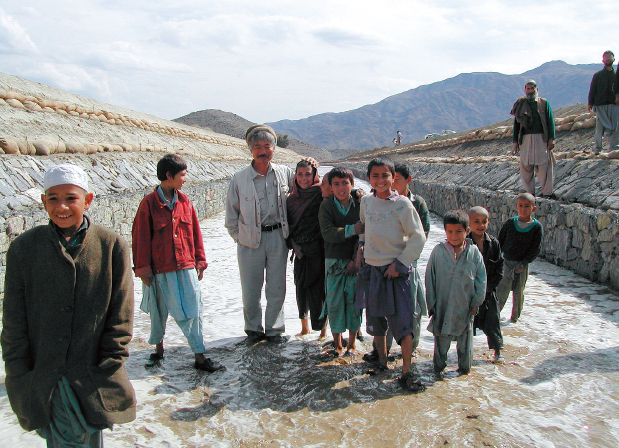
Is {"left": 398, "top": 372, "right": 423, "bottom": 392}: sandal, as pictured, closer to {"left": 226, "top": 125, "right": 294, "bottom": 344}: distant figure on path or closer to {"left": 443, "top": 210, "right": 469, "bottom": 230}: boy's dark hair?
{"left": 443, "top": 210, "right": 469, "bottom": 230}: boy's dark hair

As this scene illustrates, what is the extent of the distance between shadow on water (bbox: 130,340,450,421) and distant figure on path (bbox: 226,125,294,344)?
0.30 meters

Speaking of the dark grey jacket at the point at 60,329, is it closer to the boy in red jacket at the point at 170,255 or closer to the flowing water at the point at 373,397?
the flowing water at the point at 373,397

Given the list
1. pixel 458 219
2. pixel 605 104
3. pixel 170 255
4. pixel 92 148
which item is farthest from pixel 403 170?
pixel 92 148

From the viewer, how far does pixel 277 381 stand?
334 centimetres

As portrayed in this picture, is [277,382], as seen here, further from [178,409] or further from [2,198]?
[2,198]

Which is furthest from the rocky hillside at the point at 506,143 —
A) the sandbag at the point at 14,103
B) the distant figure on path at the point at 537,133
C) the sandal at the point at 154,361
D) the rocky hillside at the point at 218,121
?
the rocky hillside at the point at 218,121

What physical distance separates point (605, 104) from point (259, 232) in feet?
25.0

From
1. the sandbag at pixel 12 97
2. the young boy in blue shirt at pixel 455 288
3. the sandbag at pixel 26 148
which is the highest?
the sandbag at pixel 12 97

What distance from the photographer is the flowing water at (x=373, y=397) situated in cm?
261

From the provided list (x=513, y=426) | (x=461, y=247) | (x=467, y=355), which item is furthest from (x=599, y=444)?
(x=461, y=247)

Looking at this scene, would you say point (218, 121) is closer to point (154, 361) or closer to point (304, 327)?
point (304, 327)

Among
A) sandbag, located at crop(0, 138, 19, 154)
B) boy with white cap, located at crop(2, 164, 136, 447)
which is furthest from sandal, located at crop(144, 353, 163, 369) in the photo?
sandbag, located at crop(0, 138, 19, 154)

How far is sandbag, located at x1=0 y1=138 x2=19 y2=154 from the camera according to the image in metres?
6.26

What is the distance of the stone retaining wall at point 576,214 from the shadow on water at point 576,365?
5.71 feet
